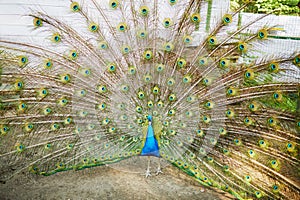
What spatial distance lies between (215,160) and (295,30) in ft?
12.2

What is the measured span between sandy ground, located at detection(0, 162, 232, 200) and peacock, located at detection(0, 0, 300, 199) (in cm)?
19

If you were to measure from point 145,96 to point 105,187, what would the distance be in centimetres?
112

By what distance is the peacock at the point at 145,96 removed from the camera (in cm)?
294

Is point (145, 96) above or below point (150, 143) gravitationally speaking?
above

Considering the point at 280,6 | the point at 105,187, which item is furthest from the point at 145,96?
the point at 280,6

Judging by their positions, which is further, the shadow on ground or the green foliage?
the green foliage

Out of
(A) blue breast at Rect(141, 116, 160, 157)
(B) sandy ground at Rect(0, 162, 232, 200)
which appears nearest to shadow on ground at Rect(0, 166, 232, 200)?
(B) sandy ground at Rect(0, 162, 232, 200)

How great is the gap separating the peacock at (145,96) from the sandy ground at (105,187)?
0.19 metres

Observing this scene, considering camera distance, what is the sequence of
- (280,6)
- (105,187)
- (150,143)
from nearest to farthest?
1. (150,143)
2. (105,187)
3. (280,6)

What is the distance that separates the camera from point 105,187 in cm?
327

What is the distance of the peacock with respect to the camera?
294 centimetres

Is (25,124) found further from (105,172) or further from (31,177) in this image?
(105,172)

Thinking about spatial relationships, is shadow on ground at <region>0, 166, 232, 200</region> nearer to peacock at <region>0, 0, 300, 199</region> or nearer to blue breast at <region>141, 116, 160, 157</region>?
peacock at <region>0, 0, 300, 199</region>

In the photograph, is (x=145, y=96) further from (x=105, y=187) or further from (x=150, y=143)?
(x=105, y=187)
